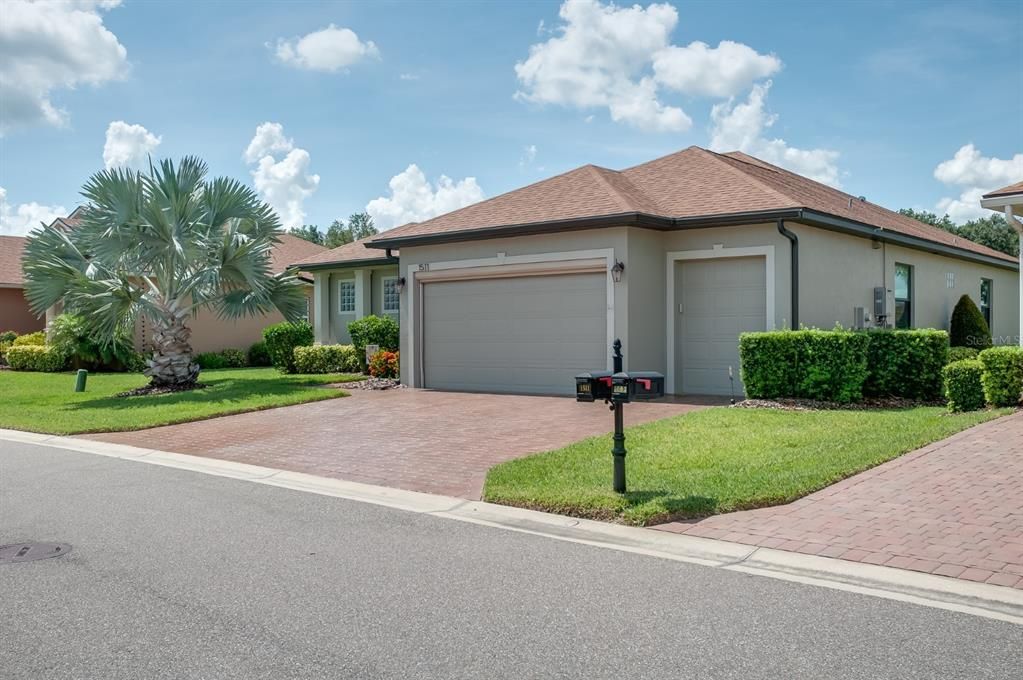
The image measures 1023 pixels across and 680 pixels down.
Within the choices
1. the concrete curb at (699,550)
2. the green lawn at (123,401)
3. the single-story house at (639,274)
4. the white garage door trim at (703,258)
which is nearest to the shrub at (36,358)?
the green lawn at (123,401)

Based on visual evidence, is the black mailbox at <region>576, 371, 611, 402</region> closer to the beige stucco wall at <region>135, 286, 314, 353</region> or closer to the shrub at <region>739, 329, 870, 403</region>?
the shrub at <region>739, 329, 870, 403</region>

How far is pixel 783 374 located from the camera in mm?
13484

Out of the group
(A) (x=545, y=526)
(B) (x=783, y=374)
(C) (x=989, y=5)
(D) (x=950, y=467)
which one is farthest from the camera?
(C) (x=989, y=5)

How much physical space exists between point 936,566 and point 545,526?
2.99 metres

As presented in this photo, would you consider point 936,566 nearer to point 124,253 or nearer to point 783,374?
point 783,374

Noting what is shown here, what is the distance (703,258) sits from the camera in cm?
1598

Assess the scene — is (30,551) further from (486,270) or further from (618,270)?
(486,270)

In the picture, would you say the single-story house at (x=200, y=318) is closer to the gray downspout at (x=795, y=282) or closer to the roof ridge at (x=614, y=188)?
the roof ridge at (x=614, y=188)

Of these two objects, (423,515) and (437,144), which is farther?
(437,144)

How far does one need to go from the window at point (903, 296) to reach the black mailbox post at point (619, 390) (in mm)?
14687

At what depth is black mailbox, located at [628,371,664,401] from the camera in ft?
24.0

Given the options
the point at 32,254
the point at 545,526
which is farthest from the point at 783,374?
the point at 32,254

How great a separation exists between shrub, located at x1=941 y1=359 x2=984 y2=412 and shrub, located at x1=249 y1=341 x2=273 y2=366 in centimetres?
2272

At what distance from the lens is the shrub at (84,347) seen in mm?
24422
